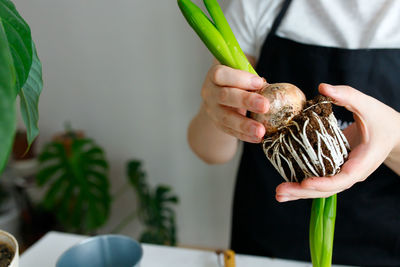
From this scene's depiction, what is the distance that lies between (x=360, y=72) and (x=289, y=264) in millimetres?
401

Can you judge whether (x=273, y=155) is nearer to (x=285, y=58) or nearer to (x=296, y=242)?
(x=285, y=58)

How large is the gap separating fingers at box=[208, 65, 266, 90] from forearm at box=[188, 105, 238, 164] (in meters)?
0.26

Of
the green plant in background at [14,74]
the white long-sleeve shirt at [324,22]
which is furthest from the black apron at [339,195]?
the green plant in background at [14,74]

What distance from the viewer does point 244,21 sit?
729 millimetres

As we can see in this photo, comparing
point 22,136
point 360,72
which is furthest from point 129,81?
point 360,72

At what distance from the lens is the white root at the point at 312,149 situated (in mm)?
436

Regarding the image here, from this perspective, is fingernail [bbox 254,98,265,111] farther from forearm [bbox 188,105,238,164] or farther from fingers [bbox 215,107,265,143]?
forearm [bbox 188,105,238,164]

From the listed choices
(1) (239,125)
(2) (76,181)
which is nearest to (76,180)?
(2) (76,181)

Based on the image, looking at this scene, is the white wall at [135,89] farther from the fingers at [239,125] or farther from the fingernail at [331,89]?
the fingernail at [331,89]

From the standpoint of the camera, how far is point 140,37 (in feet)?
4.23

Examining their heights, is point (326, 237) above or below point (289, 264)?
above

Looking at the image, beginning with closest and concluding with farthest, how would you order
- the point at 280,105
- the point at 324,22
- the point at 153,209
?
the point at 280,105 → the point at 324,22 → the point at 153,209

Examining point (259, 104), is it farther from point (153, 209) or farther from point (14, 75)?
point (153, 209)

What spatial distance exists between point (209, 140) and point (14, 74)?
0.53 m
